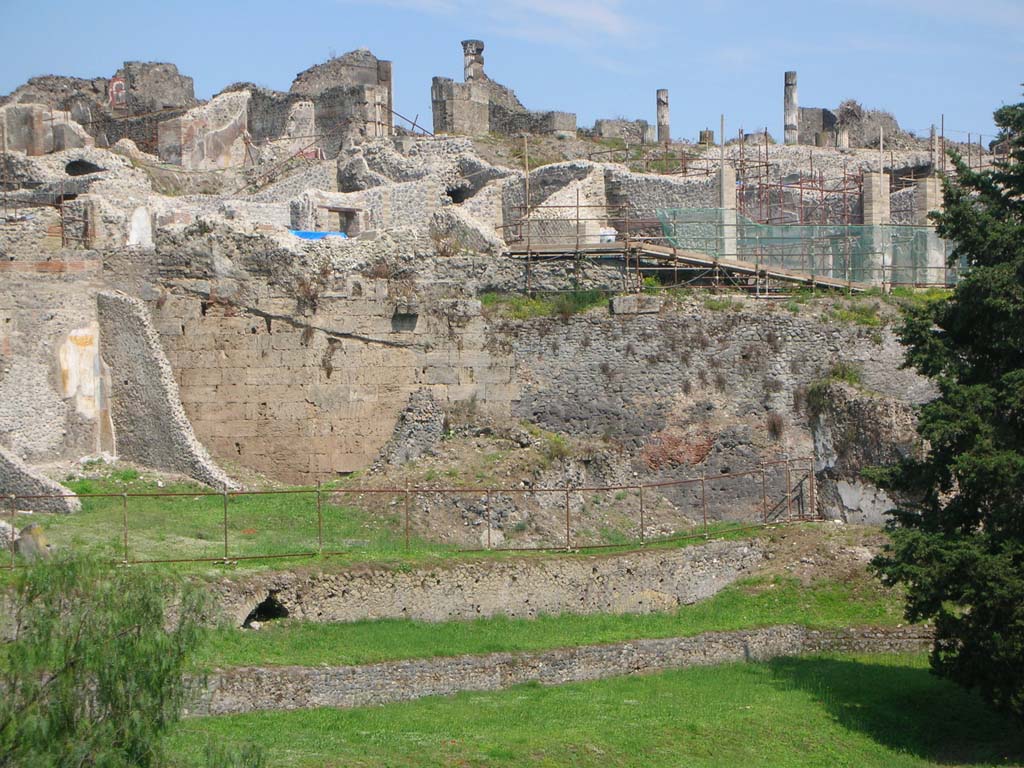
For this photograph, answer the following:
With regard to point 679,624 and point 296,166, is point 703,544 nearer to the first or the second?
point 679,624

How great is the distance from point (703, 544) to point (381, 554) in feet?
17.8

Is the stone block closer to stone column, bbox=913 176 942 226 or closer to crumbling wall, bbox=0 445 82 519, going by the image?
stone column, bbox=913 176 942 226

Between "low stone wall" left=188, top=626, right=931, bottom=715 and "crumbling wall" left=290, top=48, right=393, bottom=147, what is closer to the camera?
"low stone wall" left=188, top=626, right=931, bottom=715

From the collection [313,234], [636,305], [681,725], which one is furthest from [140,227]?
[681,725]

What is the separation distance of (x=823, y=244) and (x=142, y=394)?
43.7 ft

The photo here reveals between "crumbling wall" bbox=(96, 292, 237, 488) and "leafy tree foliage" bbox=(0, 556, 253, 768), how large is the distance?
13.0 m

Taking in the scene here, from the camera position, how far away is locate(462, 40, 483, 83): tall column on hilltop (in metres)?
47.5

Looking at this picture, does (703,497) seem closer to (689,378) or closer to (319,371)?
(689,378)

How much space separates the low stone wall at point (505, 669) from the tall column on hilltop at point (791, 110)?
25515 millimetres

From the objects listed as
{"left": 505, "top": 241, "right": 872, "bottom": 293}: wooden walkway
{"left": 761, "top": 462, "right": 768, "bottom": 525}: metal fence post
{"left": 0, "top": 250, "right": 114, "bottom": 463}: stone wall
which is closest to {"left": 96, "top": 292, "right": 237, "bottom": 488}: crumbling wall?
{"left": 0, "top": 250, "right": 114, "bottom": 463}: stone wall

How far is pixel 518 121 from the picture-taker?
144ft

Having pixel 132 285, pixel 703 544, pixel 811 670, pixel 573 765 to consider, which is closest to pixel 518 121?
pixel 132 285

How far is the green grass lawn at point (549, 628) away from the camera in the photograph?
2145 cm

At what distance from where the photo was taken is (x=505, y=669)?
22.4 m
